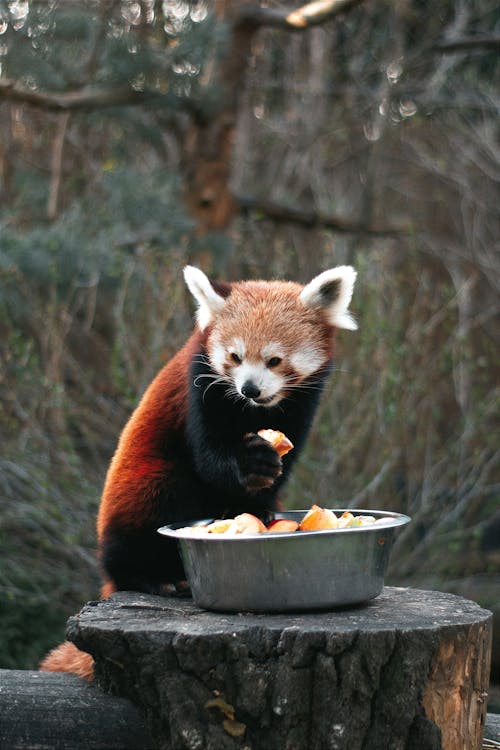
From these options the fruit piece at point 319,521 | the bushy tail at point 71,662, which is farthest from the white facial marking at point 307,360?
the bushy tail at point 71,662

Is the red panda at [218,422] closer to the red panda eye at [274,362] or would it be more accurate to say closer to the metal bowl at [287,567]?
the red panda eye at [274,362]

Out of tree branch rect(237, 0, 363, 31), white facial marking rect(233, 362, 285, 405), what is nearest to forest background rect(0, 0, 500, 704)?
tree branch rect(237, 0, 363, 31)

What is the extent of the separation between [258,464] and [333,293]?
2.54ft

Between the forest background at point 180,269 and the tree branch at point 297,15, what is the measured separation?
0.02 meters

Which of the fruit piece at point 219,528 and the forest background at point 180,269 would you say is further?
the forest background at point 180,269

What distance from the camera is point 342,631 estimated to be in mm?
2352

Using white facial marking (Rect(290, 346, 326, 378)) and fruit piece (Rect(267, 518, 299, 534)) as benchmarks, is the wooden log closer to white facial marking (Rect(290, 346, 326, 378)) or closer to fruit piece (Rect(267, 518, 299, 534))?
fruit piece (Rect(267, 518, 299, 534))

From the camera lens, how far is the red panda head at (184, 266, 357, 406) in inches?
121

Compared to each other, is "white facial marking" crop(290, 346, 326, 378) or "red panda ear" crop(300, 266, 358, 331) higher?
"red panda ear" crop(300, 266, 358, 331)

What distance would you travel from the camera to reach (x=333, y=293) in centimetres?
333

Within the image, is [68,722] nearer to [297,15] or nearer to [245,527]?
[245,527]

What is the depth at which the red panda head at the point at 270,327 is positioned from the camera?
306 centimetres

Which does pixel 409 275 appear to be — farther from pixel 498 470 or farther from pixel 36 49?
pixel 36 49

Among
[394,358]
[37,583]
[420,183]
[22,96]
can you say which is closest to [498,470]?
[394,358]
